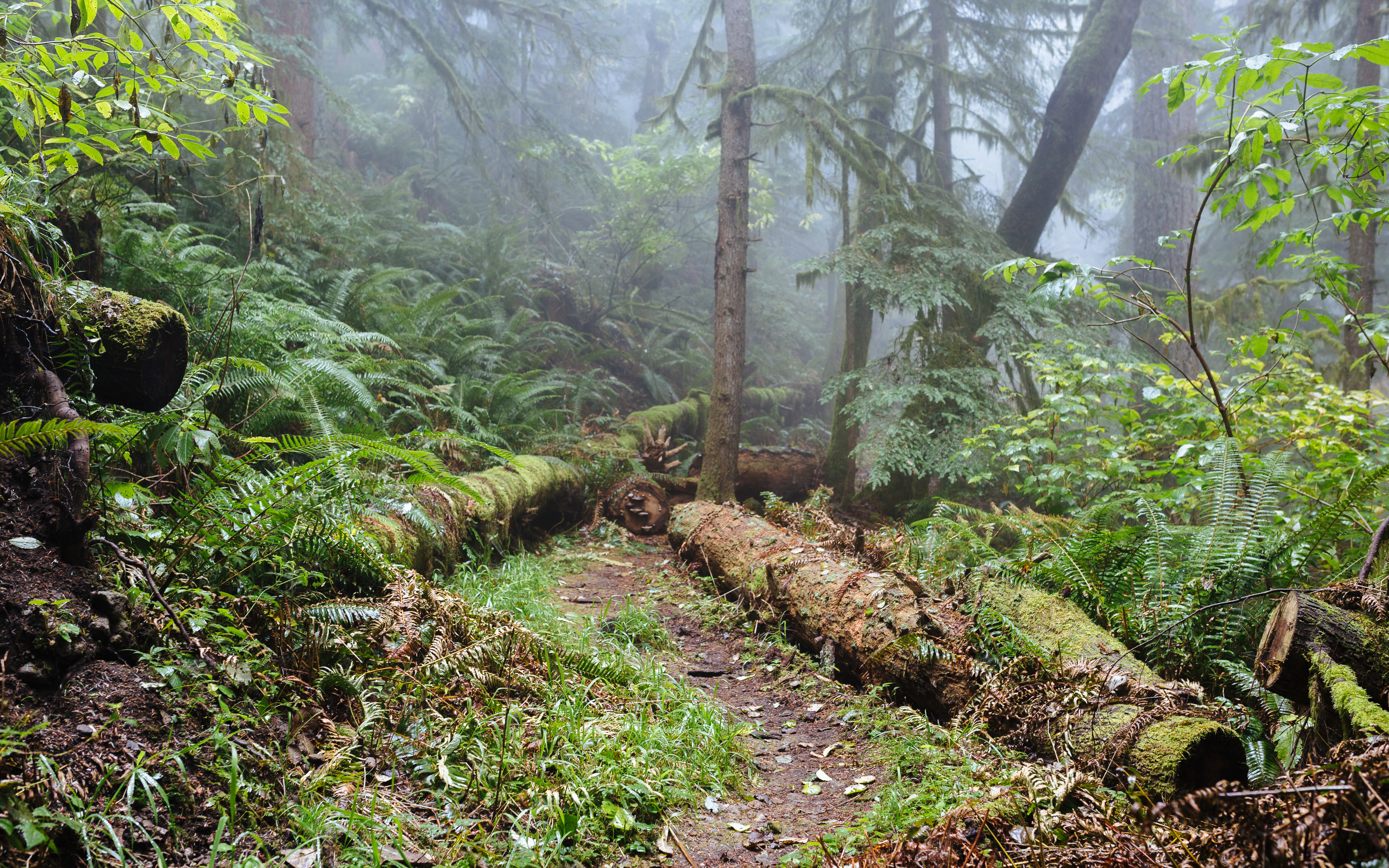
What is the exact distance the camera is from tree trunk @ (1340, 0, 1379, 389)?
6.80 meters

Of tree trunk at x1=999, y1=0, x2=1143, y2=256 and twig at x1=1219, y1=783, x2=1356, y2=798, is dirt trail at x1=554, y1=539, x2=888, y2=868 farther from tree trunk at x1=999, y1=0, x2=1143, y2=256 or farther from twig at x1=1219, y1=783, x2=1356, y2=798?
tree trunk at x1=999, y1=0, x2=1143, y2=256

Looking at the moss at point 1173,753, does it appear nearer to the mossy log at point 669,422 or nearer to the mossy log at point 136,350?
the mossy log at point 136,350

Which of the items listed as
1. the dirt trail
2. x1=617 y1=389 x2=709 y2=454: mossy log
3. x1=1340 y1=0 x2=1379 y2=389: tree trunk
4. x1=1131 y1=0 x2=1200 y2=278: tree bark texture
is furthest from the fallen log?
x1=1131 y1=0 x2=1200 y2=278: tree bark texture

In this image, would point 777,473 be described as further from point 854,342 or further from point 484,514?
point 484,514

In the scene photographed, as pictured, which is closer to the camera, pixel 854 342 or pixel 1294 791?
pixel 1294 791

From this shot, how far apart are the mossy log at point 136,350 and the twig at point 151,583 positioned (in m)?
0.86

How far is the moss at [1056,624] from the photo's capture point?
2.77 m

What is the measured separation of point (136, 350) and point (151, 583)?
1.15 meters

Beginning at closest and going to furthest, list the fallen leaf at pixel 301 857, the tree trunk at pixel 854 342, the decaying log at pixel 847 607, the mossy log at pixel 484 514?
the fallen leaf at pixel 301 857, the decaying log at pixel 847 607, the mossy log at pixel 484 514, the tree trunk at pixel 854 342

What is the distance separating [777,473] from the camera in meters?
8.48

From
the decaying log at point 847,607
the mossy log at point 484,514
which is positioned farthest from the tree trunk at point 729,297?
the decaying log at point 847,607

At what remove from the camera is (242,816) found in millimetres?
1700

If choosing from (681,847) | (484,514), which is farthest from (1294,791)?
(484,514)

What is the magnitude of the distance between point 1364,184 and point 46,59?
5879mm
